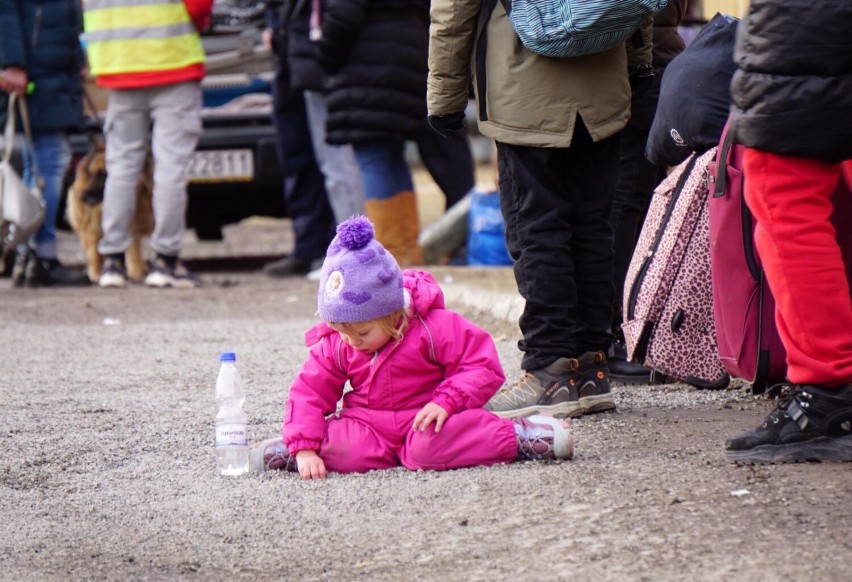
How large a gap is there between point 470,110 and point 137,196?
1273 centimetres

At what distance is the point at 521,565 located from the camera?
113 inches

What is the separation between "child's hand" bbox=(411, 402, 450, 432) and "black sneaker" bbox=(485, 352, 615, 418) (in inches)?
22.9

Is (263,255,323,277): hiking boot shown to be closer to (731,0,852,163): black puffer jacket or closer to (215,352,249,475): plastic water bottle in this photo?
(215,352,249,475): plastic water bottle

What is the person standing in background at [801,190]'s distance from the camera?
3324 mm

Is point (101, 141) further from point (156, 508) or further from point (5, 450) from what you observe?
point (156, 508)

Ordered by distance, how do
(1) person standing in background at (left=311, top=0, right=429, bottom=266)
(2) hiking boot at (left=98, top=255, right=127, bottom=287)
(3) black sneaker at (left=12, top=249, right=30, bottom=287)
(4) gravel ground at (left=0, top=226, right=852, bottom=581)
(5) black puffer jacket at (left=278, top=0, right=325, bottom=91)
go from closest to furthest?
(4) gravel ground at (left=0, top=226, right=852, bottom=581), (1) person standing in background at (left=311, top=0, right=429, bottom=266), (5) black puffer jacket at (left=278, top=0, right=325, bottom=91), (2) hiking boot at (left=98, top=255, right=127, bottom=287), (3) black sneaker at (left=12, top=249, right=30, bottom=287)

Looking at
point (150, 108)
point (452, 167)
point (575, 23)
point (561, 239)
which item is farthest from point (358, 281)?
point (452, 167)

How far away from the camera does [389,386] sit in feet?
12.6

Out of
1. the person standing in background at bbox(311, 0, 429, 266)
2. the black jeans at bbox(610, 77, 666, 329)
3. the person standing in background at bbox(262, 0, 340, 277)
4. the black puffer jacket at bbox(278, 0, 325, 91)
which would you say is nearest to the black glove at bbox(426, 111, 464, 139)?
the black jeans at bbox(610, 77, 666, 329)

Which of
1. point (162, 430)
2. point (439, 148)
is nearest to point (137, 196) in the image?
point (439, 148)

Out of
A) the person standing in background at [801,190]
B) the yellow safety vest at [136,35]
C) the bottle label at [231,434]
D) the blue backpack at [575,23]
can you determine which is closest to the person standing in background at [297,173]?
the yellow safety vest at [136,35]

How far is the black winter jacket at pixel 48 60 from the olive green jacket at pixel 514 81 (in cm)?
519

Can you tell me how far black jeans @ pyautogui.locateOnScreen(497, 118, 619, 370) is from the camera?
4.29 m

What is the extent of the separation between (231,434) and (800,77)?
5.73ft
